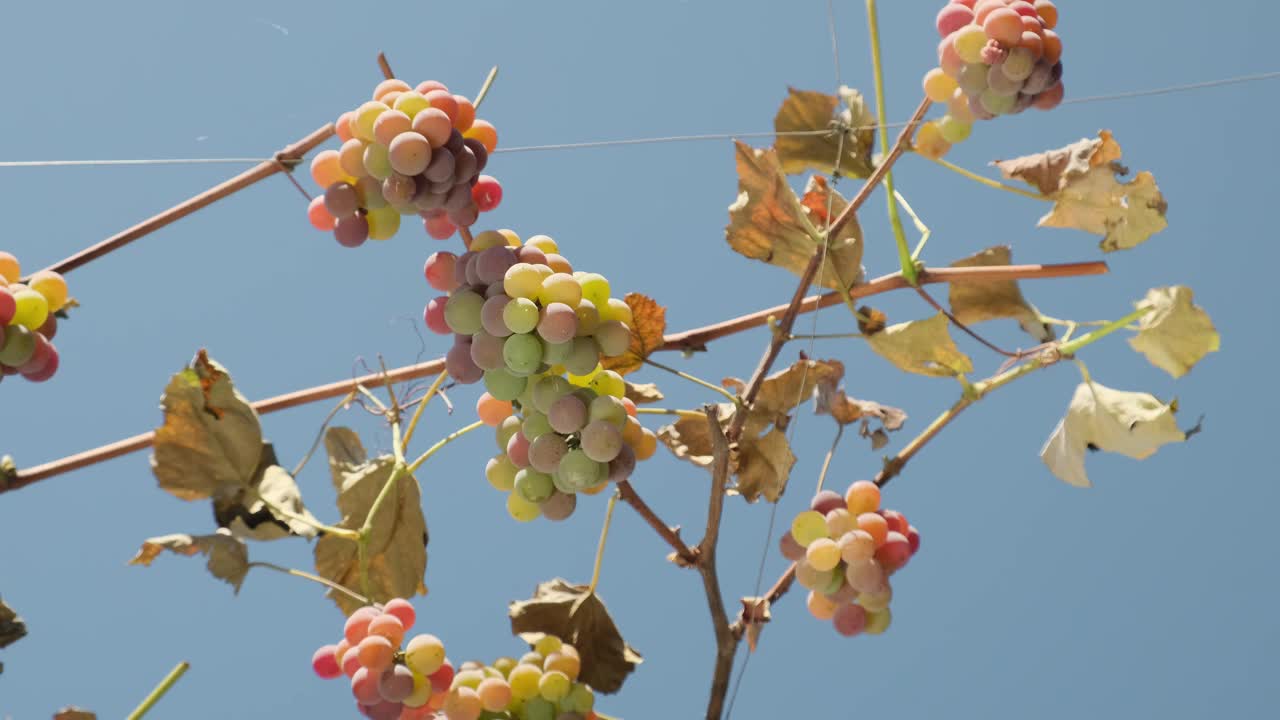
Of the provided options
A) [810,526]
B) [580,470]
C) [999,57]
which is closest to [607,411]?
[580,470]

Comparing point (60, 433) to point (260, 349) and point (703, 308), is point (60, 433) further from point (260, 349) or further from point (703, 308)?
point (703, 308)

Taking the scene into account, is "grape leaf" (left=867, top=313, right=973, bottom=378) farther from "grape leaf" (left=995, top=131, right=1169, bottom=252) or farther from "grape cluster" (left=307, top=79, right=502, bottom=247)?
"grape cluster" (left=307, top=79, right=502, bottom=247)

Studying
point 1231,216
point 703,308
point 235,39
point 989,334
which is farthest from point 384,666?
point 1231,216

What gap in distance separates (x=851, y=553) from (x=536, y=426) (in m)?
0.17

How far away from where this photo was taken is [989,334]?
1.43m

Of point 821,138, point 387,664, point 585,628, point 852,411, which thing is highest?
point 821,138

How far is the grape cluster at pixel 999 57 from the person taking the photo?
0.71 metres

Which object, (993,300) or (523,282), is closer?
(523,282)

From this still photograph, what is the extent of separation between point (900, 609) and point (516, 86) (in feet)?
2.81

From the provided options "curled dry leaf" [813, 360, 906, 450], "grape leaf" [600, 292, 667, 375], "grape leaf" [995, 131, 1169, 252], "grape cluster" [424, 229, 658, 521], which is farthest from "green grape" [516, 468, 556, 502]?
"grape leaf" [995, 131, 1169, 252]

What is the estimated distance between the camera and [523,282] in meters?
0.65

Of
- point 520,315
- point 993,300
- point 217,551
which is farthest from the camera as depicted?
Answer: point 993,300

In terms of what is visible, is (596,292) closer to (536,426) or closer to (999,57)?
(536,426)

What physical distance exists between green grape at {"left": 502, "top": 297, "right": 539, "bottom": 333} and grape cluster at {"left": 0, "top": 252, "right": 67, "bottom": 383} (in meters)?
0.25
